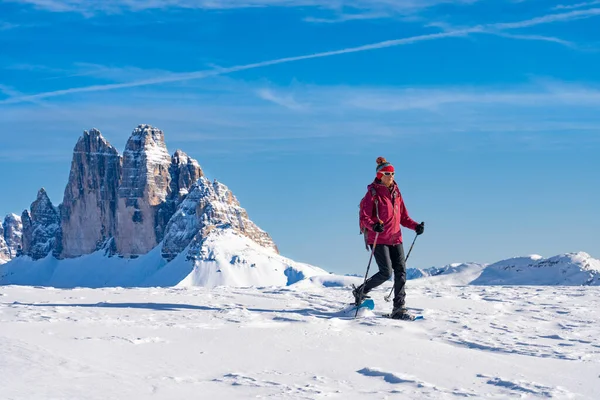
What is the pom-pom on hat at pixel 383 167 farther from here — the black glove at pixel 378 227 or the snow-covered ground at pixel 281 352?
the snow-covered ground at pixel 281 352

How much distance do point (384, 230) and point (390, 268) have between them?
599 millimetres

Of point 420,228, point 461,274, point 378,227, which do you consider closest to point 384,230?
point 378,227

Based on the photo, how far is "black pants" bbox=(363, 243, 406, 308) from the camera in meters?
11.1

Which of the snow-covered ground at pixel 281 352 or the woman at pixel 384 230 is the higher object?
the woman at pixel 384 230

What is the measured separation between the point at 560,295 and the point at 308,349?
32.4ft

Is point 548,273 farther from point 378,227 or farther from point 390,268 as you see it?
point 378,227

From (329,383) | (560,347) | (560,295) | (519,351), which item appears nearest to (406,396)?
(329,383)

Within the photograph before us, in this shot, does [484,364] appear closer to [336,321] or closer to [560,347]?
[560,347]

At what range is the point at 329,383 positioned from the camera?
21.2ft

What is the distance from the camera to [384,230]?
1116cm

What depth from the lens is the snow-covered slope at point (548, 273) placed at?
101ft

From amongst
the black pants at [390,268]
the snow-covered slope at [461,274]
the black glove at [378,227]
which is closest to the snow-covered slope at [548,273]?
the snow-covered slope at [461,274]

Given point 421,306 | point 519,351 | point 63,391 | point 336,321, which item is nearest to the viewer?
point 63,391

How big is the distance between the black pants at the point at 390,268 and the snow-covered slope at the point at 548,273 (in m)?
19.9
